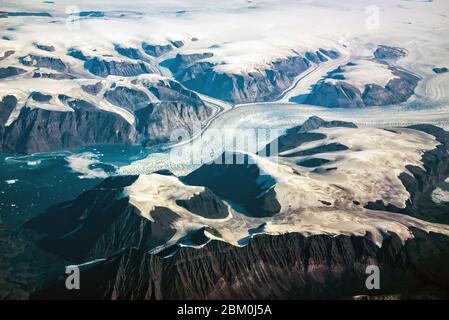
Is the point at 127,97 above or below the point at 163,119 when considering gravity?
above

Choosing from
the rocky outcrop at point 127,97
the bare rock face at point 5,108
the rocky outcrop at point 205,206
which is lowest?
the rocky outcrop at point 127,97

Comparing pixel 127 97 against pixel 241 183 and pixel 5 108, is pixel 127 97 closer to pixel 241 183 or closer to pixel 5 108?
pixel 5 108

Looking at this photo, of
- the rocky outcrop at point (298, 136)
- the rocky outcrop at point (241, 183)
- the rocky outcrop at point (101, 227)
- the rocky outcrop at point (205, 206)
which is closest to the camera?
the rocky outcrop at point (101, 227)

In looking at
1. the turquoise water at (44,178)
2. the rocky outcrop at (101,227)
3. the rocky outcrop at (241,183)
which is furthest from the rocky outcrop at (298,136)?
the rocky outcrop at (101,227)

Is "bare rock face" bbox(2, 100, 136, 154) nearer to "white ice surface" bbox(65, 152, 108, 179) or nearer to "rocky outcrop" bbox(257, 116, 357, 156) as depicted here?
"white ice surface" bbox(65, 152, 108, 179)

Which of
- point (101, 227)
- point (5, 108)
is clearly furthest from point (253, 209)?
point (5, 108)

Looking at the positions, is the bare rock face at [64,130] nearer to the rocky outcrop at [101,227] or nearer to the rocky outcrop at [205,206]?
the rocky outcrop at [101,227]

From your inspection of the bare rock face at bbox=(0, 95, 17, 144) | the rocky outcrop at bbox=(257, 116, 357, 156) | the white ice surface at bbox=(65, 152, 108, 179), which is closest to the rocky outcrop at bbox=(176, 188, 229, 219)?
the white ice surface at bbox=(65, 152, 108, 179)

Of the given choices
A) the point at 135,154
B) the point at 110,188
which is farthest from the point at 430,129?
the point at 110,188

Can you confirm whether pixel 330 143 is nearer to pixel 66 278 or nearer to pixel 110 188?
pixel 110 188
